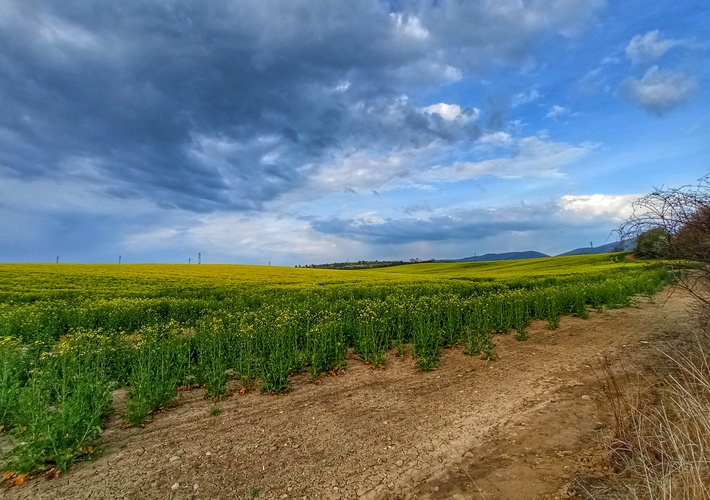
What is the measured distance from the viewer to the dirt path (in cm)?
462

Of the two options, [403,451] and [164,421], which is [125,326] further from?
[403,451]

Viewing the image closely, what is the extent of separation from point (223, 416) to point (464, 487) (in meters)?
3.87

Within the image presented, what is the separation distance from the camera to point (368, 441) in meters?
5.69

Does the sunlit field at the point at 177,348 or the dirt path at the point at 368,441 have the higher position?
the sunlit field at the point at 177,348

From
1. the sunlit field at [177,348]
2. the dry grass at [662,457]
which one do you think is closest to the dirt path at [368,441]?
the sunlit field at [177,348]

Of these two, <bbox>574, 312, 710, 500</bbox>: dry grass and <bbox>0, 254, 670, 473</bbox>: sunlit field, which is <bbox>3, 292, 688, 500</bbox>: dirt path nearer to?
<bbox>0, 254, 670, 473</bbox>: sunlit field

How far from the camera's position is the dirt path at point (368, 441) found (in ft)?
15.2

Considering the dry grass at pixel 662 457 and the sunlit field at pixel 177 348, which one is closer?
the dry grass at pixel 662 457

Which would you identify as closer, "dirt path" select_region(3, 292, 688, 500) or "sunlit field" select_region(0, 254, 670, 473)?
"dirt path" select_region(3, 292, 688, 500)

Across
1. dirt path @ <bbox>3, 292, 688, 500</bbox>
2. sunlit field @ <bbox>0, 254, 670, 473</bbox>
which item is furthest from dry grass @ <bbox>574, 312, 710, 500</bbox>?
sunlit field @ <bbox>0, 254, 670, 473</bbox>

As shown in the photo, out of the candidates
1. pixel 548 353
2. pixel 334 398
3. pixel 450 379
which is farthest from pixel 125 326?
pixel 548 353

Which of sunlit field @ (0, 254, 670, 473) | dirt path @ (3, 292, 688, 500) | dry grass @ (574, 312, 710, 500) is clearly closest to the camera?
dry grass @ (574, 312, 710, 500)

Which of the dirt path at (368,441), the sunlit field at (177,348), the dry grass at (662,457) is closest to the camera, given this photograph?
the dry grass at (662,457)

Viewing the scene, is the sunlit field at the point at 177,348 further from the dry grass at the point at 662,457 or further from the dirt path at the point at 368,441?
the dry grass at the point at 662,457
